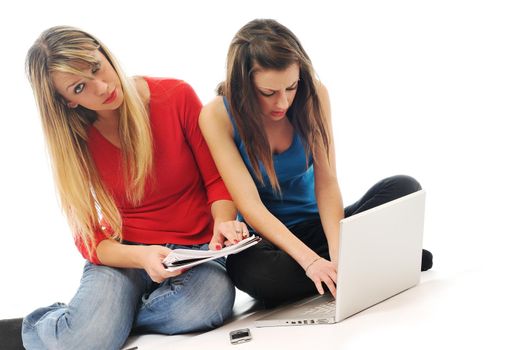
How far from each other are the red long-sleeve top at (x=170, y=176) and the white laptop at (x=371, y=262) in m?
0.32

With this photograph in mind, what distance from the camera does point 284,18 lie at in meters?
2.78

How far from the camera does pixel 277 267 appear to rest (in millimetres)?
1652

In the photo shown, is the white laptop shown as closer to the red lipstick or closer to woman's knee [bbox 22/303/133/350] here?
woman's knee [bbox 22/303/133/350]

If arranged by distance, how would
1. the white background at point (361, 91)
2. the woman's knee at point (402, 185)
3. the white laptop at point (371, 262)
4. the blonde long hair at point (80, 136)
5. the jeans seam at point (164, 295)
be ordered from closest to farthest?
the white laptop at point (371, 262) < the blonde long hair at point (80, 136) < the jeans seam at point (164, 295) < the woman's knee at point (402, 185) < the white background at point (361, 91)

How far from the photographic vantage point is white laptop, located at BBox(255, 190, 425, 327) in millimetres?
1430

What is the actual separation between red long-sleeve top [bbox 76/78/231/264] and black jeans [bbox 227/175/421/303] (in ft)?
0.49

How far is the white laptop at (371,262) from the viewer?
56.3 inches

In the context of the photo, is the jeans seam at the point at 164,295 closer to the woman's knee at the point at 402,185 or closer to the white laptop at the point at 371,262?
the white laptop at the point at 371,262

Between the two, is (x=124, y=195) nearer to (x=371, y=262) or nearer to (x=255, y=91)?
(x=255, y=91)

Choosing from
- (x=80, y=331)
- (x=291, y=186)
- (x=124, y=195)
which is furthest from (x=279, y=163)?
(x=80, y=331)

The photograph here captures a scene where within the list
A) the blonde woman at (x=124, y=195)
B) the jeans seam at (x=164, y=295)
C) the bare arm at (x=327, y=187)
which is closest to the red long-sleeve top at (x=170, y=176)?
the blonde woman at (x=124, y=195)

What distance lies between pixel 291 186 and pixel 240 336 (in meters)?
0.48

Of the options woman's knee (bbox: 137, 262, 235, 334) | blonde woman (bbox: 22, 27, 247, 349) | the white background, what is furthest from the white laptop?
the white background

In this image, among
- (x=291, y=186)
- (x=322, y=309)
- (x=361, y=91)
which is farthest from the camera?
(x=361, y=91)
